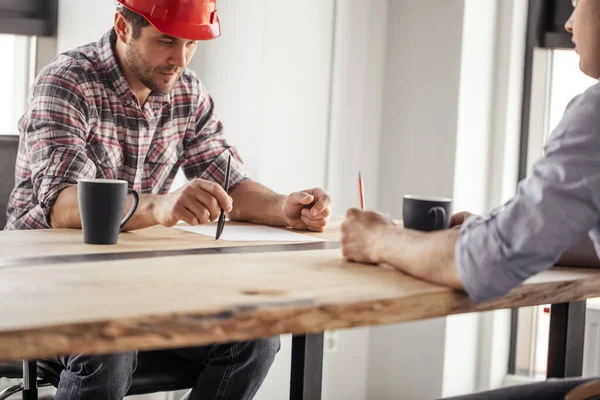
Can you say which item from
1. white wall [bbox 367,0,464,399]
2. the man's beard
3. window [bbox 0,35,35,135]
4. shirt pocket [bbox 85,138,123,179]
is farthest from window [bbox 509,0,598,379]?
window [bbox 0,35,35,135]

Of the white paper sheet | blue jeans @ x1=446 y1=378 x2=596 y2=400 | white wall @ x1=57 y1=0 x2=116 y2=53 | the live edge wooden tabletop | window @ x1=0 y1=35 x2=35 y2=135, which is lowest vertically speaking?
blue jeans @ x1=446 y1=378 x2=596 y2=400

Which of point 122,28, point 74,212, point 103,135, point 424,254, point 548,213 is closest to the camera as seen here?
point 548,213

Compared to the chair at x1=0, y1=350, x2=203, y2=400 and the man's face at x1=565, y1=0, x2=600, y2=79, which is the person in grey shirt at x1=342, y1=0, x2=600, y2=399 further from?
the chair at x1=0, y1=350, x2=203, y2=400

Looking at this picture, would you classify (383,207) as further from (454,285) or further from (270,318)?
(270,318)

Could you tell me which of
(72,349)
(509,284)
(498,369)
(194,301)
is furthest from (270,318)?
(498,369)

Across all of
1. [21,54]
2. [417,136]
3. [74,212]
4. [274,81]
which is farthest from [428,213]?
[21,54]

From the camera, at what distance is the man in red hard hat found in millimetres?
1736

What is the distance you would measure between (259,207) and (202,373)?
0.43m

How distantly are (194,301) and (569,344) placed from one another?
3.03ft

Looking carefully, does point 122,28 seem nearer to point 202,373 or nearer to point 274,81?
point 274,81

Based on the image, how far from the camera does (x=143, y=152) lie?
2252 millimetres

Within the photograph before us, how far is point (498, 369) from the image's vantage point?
A: 10.9 feet

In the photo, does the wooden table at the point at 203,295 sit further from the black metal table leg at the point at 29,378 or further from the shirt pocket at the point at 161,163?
the shirt pocket at the point at 161,163

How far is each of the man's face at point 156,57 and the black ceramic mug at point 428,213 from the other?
868 millimetres
